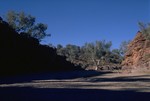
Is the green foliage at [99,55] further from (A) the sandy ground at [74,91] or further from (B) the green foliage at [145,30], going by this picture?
(A) the sandy ground at [74,91]

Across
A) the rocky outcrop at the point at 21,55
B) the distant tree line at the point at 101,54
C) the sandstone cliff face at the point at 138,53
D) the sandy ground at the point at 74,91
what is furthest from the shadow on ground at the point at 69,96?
the distant tree line at the point at 101,54

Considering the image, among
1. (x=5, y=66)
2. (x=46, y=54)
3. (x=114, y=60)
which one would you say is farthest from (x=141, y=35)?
(x=114, y=60)

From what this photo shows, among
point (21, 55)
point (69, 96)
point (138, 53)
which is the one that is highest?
point (138, 53)

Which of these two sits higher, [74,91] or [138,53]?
[138,53]

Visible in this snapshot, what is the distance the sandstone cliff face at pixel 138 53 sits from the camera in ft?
164

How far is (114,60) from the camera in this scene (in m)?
105

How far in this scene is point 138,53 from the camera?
2060 inches

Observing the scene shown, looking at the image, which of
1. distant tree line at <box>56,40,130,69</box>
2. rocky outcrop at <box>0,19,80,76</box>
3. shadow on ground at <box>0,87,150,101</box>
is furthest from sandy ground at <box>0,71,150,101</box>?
distant tree line at <box>56,40,130,69</box>

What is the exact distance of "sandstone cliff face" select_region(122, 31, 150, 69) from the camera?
50.0 metres

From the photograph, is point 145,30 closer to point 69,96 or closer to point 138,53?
point 138,53

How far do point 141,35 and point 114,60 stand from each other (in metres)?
51.6

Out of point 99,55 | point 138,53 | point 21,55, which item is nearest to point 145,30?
point 138,53

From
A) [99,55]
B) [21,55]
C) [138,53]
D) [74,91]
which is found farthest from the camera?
[99,55]

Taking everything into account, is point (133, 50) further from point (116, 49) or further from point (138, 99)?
point (116, 49)
